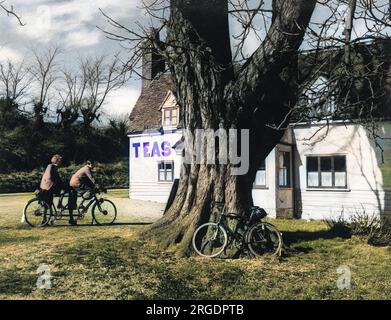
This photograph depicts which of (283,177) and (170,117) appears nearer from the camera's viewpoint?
(170,117)

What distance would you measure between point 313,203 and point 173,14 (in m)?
8.62

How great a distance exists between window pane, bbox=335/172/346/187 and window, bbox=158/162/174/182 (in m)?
8.43

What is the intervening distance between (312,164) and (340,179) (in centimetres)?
96

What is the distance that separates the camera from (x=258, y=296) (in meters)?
4.14

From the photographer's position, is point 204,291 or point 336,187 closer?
point 204,291

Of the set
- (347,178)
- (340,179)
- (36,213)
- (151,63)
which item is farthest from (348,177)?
(36,213)

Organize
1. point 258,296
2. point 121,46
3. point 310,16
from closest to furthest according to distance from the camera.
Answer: point 258,296 < point 121,46 < point 310,16

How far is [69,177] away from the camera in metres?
3.92

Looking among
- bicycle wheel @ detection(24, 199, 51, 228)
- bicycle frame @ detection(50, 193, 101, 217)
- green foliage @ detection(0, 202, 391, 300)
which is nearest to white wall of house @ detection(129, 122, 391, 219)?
green foliage @ detection(0, 202, 391, 300)

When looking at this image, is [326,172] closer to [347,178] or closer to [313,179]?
[313,179]

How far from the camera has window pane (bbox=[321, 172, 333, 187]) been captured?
508 inches

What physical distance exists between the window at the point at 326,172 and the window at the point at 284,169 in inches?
22.6
